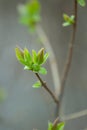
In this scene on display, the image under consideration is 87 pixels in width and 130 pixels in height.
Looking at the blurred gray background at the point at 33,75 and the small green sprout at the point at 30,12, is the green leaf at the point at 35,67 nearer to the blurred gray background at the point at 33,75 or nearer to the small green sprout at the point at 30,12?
the small green sprout at the point at 30,12

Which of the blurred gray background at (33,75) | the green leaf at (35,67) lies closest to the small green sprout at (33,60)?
the green leaf at (35,67)

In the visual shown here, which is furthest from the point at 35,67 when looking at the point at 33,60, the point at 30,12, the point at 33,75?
the point at 33,75

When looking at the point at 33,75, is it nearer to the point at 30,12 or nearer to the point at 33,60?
the point at 30,12

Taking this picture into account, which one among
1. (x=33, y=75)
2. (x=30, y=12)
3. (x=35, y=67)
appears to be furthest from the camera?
(x=33, y=75)

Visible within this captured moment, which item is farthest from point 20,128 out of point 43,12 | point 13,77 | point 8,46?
point 43,12

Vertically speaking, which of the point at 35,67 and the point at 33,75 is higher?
the point at 35,67

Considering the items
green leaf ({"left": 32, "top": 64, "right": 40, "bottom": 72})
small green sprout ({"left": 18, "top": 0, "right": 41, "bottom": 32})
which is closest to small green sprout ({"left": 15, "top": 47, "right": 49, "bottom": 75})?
green leaf ({"left": 32, "top": 64, "right": 40, "bottom": 72})

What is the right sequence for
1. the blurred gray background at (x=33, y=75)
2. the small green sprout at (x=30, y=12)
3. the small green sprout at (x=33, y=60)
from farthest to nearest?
the blurred gray background at (x=33, y=75) → the small green sprout at (x=30, y=12) → the small green sprout at (x=33, y=60)

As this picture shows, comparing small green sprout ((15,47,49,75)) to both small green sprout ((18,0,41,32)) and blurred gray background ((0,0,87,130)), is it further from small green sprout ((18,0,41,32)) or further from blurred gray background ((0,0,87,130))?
blurred gray background ((0,0,87,130))

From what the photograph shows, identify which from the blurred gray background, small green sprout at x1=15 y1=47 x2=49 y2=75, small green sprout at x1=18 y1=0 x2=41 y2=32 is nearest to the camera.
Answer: small green sprout at x1=15 y1=47 x2=49 y2=75
